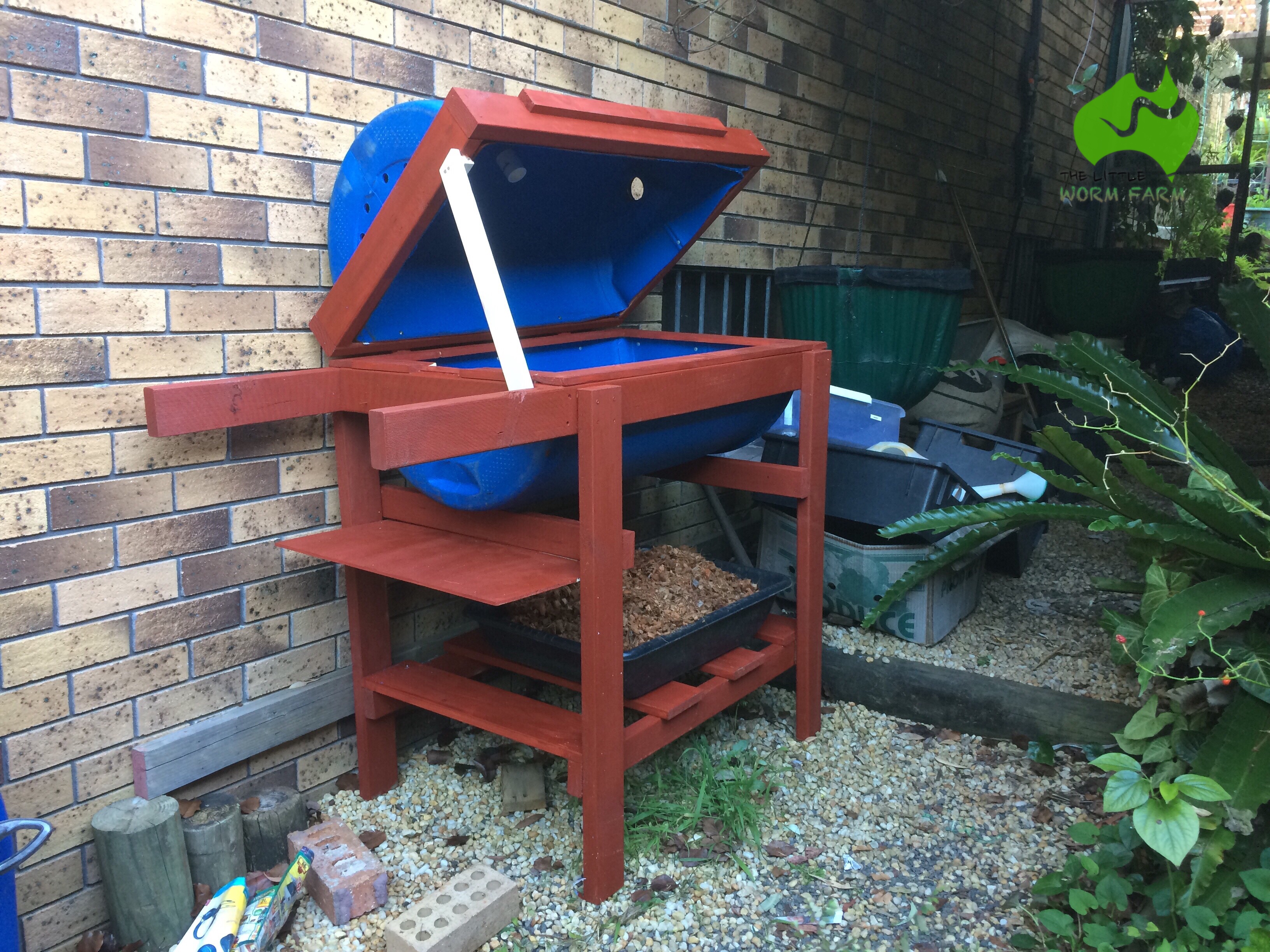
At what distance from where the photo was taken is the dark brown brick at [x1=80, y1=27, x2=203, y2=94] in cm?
180

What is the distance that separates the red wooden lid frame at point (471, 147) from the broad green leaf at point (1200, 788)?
1.59 meters

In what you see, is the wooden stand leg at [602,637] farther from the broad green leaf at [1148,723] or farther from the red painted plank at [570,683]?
the broad green leaf at [1148,723]

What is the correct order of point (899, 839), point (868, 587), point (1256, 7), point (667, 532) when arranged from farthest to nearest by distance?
point (1256, 7) → point (667, 532) → point (868, 587) → point (899, 839)

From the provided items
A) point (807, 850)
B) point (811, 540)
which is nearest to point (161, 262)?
point (811, 540)

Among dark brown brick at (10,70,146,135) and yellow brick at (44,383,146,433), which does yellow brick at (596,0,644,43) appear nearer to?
dark brown brick at (10,70,146,135)

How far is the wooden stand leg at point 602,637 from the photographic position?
1867 millimetres

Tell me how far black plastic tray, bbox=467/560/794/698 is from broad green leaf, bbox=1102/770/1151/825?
0.93 metres

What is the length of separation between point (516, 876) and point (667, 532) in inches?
62.5

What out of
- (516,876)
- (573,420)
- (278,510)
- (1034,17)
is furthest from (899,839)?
(1034,17)

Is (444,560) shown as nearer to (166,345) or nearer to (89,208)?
(166,345)

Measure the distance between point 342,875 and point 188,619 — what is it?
63 centimetres

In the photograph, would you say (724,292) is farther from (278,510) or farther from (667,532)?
(278,510)

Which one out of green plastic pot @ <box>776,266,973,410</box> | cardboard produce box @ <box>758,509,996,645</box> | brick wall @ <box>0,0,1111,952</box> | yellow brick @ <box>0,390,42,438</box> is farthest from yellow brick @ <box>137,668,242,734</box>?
green plastic pot @ <box>776,266,973,410</box>

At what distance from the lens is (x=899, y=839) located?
2.28 meters
